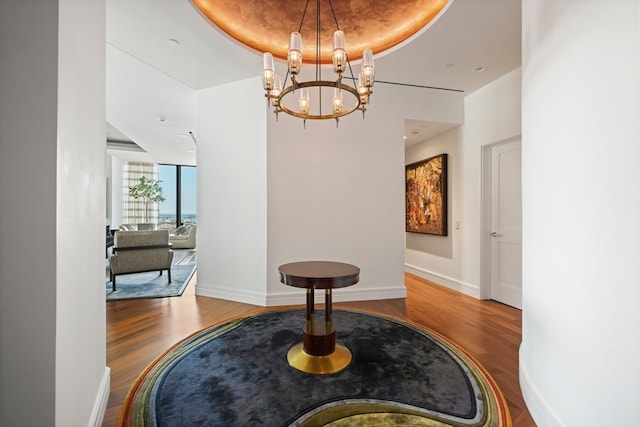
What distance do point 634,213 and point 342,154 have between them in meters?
3.17

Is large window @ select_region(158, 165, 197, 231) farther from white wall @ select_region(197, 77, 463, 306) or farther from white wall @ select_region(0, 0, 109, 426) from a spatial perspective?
white wall @ select_region(0, 0, 109, 426)

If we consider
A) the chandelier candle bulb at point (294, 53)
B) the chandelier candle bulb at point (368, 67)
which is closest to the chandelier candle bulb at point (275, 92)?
the chandelier candle bulb at point (294, 53)

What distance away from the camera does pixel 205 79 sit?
3941 millimetres

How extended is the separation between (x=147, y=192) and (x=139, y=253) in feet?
20.7

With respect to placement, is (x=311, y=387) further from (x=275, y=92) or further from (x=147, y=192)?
(x=147, y=192)

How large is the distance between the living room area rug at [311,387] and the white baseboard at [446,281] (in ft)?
5.93

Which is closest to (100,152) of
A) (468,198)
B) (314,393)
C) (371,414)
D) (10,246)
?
(10,246)

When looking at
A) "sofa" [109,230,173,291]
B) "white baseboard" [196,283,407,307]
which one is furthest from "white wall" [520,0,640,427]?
"sofa" [109,230,173,291]

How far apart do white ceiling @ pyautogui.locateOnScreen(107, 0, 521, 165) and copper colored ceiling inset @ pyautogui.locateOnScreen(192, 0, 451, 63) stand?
0.58 feet

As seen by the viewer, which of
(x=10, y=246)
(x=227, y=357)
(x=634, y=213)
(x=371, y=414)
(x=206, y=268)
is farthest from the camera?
(x=206, y=268)

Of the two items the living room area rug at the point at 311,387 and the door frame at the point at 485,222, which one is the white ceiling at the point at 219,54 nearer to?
the door frame at the point at 485,222

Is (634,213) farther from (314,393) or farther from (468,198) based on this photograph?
(468,198)

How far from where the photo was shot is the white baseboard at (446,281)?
13.8 feet

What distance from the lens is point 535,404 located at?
1.69 metres
